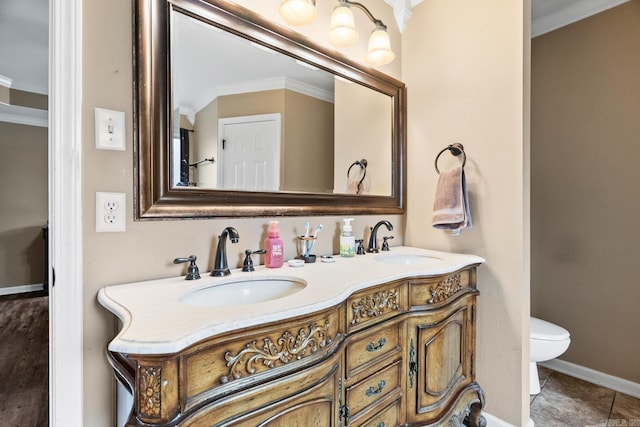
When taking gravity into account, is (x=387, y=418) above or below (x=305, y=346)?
below

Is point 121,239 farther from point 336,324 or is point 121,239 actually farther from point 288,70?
point 288,70

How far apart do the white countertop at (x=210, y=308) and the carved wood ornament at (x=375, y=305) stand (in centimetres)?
6

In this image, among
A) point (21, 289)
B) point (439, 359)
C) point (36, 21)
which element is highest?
point (36, 21)

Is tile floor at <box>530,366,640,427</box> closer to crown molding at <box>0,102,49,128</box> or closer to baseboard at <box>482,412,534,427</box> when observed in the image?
baseboard at <box>482,412,534,427</box>

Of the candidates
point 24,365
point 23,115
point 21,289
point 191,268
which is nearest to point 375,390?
point 191,268

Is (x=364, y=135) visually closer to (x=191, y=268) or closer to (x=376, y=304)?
(x=376, y=304)

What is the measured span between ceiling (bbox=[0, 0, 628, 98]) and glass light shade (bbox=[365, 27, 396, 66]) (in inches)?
50.5

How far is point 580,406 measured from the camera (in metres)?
1.84

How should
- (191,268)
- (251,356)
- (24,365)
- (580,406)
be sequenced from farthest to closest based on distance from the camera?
(24,365) → (580,406) → (191,268) → (251,356)

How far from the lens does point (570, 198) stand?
7.22 ft

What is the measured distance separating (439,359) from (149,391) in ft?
3.80

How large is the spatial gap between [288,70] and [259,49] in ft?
0.53

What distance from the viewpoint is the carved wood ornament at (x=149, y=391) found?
0.58 m

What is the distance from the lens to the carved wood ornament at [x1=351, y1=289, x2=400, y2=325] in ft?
3.37
